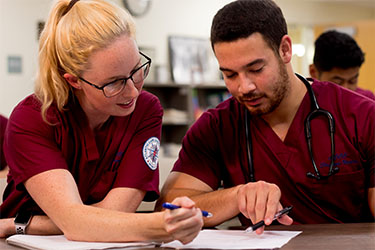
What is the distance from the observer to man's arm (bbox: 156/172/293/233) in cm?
128

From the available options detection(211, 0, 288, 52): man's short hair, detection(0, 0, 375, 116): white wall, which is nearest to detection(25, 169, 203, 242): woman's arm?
detection(211, 0, 288, 52): man's short hair

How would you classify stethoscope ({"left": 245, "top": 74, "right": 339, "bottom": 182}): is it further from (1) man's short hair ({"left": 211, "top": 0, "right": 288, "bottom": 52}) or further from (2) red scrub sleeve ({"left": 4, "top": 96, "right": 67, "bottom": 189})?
(2) red scrub sleeve ({"left": 4, "top": 96, "right": 67, "bottom": 189})

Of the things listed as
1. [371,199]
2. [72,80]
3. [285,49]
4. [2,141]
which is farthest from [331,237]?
[2,141]

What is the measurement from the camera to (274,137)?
1.66 metres

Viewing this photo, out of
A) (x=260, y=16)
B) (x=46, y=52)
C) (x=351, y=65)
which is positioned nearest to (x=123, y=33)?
(x=46, y=52)

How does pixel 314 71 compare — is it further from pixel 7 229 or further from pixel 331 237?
pixel 7 229

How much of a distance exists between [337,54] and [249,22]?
1096 mm

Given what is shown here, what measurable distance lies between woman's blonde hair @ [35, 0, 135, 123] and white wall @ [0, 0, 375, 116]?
2.11 m

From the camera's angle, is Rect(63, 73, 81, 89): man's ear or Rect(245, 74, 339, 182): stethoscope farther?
Rect(245, 74, 339, 182): stethoscope

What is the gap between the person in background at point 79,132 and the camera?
4.36ft

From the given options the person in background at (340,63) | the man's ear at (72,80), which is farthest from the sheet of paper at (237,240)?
the person in background at (340,63)

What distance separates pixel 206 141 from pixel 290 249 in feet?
2.10

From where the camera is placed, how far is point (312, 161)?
1607 millimetres

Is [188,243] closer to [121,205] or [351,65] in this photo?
[121,205]
